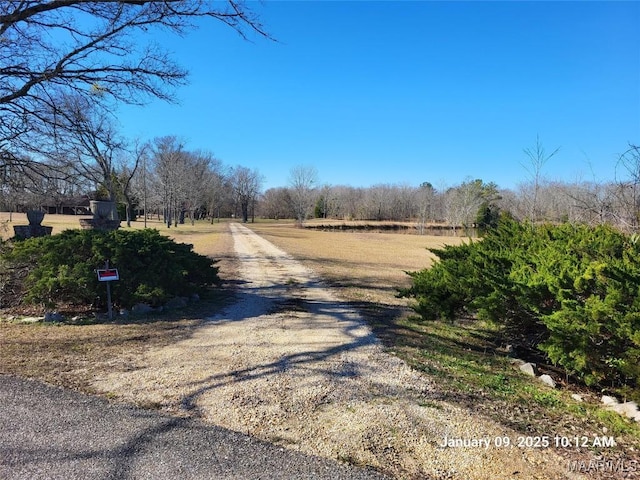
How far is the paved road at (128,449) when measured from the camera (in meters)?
2.59

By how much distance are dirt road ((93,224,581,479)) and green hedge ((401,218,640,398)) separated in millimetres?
1342

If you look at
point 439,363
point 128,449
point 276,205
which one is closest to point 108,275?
point 128,449

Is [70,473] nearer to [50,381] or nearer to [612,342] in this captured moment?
[50,381]

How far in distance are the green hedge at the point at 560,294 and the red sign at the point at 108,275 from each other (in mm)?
4885

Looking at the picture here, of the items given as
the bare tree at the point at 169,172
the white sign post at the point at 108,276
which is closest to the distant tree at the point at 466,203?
the bare tree at the point at 169,172

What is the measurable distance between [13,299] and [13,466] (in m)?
5.78

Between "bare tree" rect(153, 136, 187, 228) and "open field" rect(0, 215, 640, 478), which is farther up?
"bare tree" rect(153, 136, 187, 228)

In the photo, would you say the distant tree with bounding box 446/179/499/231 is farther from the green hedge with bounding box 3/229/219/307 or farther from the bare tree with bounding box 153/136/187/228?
the green hedge with bounding box 3/229/219/307

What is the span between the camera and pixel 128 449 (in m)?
2.82

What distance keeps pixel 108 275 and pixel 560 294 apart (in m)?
6.36

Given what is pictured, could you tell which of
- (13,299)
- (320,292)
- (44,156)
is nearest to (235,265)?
(320,292)

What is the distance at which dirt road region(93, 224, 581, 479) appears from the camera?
293 centimetres

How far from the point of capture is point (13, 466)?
8.50ft

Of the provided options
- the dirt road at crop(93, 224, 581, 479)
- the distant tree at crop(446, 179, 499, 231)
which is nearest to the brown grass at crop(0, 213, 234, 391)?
the dirt road at crop(93, 224, 581, 479)
